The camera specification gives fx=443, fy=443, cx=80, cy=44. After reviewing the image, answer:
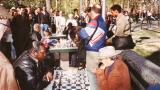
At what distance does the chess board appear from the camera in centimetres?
703

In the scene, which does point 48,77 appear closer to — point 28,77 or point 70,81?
point 70,81

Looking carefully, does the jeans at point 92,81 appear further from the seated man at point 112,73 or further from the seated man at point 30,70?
the seated man at point 30,70

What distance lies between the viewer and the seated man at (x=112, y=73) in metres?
6.29

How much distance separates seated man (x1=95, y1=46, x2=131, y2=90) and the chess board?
0.48 meters

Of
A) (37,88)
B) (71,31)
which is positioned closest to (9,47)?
(71,31)

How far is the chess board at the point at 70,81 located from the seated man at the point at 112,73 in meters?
0.48

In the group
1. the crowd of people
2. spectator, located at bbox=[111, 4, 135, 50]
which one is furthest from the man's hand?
spectator, located at bbox=[111, 4, 135, 50]

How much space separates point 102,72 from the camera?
6590 mm

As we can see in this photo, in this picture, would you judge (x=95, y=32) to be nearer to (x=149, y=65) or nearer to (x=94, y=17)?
(x=94, y=17)

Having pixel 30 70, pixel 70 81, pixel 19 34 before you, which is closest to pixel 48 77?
pixel 70 81

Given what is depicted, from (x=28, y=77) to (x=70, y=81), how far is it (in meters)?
0.76

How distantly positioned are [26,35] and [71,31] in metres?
1.84

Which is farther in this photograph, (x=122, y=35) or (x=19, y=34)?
(x=19, y=34)

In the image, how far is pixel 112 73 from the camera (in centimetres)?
638
